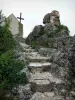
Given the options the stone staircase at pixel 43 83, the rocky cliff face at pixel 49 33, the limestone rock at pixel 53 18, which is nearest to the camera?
the stone staircase at pixel 43 83

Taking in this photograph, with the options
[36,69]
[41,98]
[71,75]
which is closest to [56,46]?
[36,69]

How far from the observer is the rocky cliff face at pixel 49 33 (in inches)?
441

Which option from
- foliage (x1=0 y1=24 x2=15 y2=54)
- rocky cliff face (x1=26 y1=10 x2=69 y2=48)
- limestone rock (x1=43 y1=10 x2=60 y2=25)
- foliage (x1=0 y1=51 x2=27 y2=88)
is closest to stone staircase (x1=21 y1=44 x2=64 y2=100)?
foliage (x1=0 y1=51 x2=27 y2=88)

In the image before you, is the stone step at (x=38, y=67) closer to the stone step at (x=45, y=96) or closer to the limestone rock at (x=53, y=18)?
the stone step at (x=45, y=96)

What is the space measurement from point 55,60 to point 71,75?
1.62 meters

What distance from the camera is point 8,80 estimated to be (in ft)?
15.5

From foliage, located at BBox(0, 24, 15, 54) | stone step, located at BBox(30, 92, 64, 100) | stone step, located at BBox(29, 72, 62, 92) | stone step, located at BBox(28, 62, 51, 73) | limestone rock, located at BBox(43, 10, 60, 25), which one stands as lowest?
stone step, located at BBox(30, 92, 64, 100)

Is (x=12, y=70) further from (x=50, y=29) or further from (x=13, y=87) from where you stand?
(x=50, y=29)

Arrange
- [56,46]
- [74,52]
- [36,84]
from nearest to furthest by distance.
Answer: [36,84]
[74,52]
[56,46]

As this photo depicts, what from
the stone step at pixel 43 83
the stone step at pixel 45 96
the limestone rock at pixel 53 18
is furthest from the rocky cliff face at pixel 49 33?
the stone step at pixel 45 96

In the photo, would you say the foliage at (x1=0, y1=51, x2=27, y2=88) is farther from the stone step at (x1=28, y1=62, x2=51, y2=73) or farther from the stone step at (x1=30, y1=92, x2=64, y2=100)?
the stone step at (x1=28, y1=62, x2=51, y2=73)

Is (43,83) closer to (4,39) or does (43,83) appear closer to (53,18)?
(4,39)

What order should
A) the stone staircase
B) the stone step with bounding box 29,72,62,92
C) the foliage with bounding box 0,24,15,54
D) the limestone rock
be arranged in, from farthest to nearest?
1. the limestone rock
2. the foliage with bounding box 0,24,15,54
3. the stone step with bounding box 29,72,62,92
4. the stone staircase

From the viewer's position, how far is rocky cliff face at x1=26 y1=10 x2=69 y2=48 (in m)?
11.2
